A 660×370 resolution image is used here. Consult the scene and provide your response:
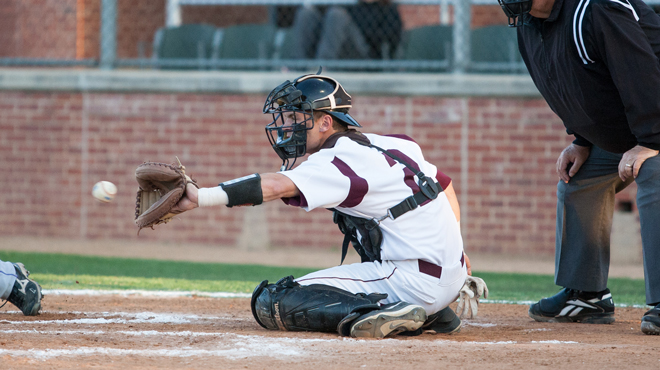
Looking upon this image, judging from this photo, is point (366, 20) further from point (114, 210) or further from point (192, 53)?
point (114, 210)

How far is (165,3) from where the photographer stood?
1320 cm

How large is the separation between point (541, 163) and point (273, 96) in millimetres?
6005

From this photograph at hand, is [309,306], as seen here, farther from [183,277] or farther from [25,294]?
[183,277]

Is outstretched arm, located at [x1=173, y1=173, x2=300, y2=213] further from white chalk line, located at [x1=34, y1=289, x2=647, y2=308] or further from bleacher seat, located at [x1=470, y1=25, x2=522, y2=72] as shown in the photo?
bleacher seat, located at [x1=470, y1=25, x2=522, y2=72]

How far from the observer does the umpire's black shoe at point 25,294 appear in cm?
415

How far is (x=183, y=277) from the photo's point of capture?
284 inches

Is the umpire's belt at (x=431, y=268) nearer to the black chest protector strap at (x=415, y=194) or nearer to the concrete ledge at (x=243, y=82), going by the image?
the black chest protector strap at (x=415, y=194)

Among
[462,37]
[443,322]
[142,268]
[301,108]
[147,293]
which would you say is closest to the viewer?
[301,108]

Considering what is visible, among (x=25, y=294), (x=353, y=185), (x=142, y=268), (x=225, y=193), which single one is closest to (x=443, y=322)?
(x=353, y=185)

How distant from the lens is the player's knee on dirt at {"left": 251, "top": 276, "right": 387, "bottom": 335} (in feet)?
11.8

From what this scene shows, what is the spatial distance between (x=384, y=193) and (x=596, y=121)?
1416 millimetres

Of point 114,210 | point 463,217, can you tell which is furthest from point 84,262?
point 463,217

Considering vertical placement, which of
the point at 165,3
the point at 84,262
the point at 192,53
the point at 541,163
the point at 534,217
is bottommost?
the point at 84,262

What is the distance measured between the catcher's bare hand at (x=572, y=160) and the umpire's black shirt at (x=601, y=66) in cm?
17
